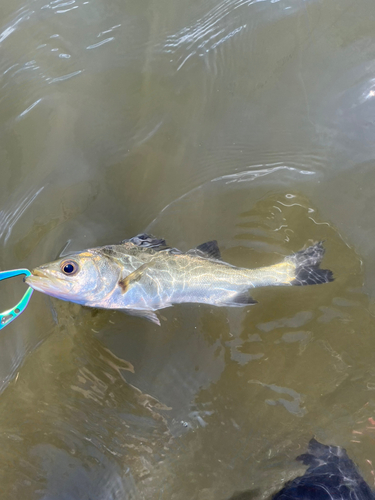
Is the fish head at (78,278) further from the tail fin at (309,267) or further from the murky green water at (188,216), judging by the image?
the tail fin at (309,267)

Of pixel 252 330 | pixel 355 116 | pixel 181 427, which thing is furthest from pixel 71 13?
pixel 181 427

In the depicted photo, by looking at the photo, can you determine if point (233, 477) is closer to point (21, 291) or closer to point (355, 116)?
point (21, 291)

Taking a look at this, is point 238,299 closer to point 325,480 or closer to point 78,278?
point 78,278

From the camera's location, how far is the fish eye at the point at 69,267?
2883 millimetres

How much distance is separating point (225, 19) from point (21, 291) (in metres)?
Answer: 3.48

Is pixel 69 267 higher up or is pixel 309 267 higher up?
pixel 69 267

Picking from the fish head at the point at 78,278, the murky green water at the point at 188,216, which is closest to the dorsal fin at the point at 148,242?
the fish head at the point at 78,278

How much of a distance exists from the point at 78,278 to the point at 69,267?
0.11m

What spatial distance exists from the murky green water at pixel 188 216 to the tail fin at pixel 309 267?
0.26 meters

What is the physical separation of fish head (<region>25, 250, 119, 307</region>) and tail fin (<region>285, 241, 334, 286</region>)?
164 cm

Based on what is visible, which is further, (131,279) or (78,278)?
(131,279)

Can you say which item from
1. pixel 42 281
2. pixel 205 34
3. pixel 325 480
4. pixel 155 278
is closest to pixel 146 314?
pixel 155 278

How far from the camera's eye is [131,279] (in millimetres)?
3064

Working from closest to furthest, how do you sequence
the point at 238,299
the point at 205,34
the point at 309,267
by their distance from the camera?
the point at 238,299
the point at 309,267
the point at 205,34
